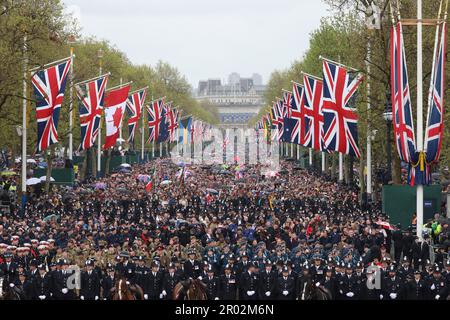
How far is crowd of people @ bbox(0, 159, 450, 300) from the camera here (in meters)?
22.2

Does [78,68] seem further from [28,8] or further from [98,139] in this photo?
[28,8]

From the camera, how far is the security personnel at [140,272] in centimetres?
2272

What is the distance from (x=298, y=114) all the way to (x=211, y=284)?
100 ft

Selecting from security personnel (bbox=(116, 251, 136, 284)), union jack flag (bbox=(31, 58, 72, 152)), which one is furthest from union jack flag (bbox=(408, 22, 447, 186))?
union jack flag (bbox=(31, 58, 72, 152))

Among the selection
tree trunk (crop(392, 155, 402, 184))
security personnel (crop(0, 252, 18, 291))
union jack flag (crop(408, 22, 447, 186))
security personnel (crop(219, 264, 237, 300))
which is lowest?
security personnel (crop(219, 264, 237, 300))

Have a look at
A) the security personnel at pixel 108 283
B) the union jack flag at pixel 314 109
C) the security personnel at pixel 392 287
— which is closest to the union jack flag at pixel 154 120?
the union jack flag at pixel 314 109

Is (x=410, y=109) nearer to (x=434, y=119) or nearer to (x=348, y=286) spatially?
(x=434, y=119)

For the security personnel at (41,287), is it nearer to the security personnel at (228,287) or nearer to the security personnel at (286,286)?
the security personnel at (228,287)

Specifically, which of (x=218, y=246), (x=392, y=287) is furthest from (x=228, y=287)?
(x=218, y=246)

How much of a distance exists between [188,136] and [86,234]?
81.3 meters

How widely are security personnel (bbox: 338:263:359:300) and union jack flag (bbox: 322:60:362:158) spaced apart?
1743cm

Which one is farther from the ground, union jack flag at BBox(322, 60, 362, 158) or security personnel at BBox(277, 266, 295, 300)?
union jack flag at BBox(322, 60, 362, 158)

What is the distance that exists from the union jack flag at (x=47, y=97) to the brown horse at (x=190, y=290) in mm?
19701

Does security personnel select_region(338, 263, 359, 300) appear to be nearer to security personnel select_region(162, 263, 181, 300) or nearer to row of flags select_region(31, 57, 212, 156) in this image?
security personnel select_region(162, 263, 181, 300)
